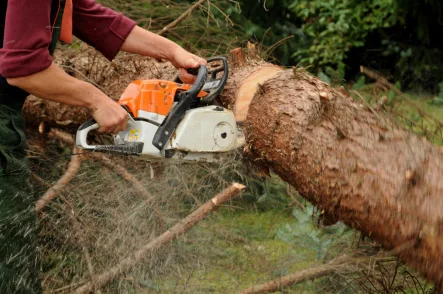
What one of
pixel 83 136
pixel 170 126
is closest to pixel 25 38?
pixel 83 136

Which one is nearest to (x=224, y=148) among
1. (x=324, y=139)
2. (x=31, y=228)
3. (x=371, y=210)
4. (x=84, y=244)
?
(x=324, y=139)

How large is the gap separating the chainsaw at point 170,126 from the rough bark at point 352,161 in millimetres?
201

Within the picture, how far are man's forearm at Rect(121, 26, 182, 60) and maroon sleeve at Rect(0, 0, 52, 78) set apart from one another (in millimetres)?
753

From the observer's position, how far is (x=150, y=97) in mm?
2703

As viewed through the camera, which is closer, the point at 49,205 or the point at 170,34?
the point at 49,205

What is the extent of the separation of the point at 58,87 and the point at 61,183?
52.5 inches

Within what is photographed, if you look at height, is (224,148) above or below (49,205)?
above

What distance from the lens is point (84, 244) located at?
3443 millimetres

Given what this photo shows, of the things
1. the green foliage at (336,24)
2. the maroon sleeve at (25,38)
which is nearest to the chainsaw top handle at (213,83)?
the maroon sleeve at (25,38)

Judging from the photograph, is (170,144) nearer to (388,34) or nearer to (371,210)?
(371,210)

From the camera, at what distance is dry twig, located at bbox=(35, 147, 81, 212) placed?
11.6ft

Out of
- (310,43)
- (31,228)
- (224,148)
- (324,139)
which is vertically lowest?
(310,43)

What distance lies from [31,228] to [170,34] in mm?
2406

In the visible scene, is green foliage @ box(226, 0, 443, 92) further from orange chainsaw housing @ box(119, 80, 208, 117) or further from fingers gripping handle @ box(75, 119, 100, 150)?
fingers gripping handle @ box(75, 119, 100, 150)
